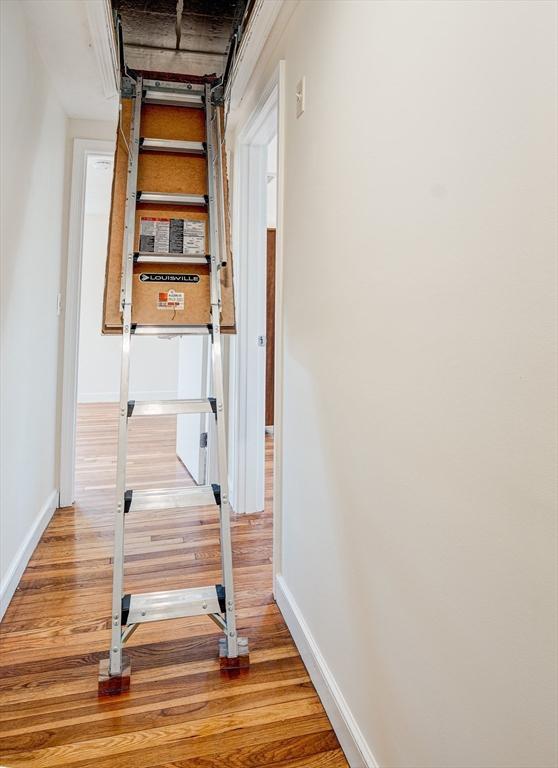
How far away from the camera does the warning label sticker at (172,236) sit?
6.11ft

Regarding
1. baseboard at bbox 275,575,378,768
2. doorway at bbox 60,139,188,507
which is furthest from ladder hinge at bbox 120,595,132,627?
doorway at bbox 60,139,188,507

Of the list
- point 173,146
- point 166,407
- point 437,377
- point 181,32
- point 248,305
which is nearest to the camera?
point 437,377

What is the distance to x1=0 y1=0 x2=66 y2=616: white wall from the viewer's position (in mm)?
1804

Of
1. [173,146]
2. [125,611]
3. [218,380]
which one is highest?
[173,146]

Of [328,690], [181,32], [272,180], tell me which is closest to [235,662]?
[328,690]

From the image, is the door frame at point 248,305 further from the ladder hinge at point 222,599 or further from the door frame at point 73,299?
the ladder hinge at point 222,599

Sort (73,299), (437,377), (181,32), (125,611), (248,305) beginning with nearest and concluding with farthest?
(437,377) < (125,611) < (181,32) < (248,305) < (73,299)

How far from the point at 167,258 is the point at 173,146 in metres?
0.47

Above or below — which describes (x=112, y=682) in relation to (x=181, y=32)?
below

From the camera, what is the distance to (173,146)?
6.28ft

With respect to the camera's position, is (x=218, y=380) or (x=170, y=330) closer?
(x=218, y=380)

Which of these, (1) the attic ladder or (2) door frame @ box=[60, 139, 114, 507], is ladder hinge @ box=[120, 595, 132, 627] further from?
(2) door frame @ box=[60, 139, 114, 507]

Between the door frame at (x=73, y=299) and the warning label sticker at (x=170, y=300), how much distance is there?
1359 millimetres

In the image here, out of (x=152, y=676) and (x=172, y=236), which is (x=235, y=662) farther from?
(x=172, y=236)
